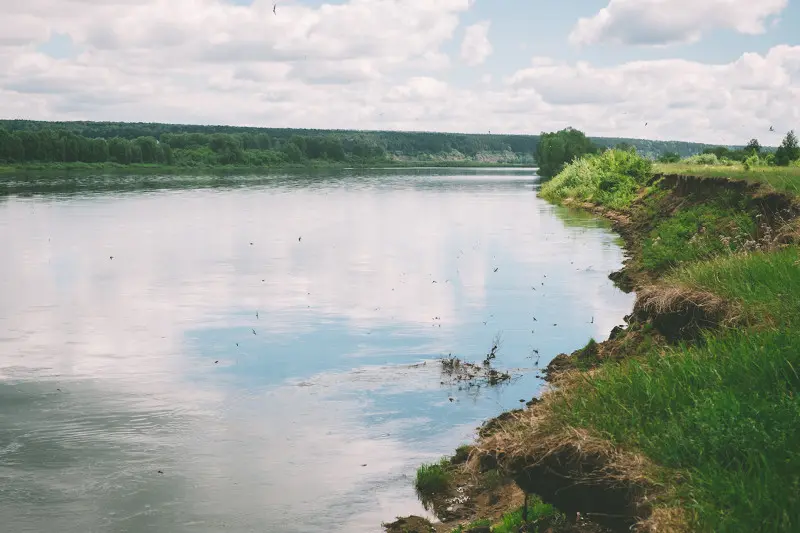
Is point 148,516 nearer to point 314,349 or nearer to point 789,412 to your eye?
point 789,412

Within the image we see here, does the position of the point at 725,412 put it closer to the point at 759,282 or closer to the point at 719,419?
the point at 719,419

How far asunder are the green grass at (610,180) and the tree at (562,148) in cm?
4296

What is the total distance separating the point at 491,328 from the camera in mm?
21219

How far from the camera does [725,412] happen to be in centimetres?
759

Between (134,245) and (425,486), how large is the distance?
2969cm

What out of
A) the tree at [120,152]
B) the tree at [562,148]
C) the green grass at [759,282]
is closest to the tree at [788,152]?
the green grass at [759,282]

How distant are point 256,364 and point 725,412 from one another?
11.8 m

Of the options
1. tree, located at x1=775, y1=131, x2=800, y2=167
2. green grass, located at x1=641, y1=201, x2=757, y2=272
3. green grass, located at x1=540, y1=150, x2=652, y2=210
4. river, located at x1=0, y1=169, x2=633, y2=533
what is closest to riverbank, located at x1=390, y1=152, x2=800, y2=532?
river, located at x1=0, y1=169, x2=633, y2=533

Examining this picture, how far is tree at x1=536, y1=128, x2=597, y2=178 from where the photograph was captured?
119869mm

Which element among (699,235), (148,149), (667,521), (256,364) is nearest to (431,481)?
(667,521)

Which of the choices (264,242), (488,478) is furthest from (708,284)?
(264,242)

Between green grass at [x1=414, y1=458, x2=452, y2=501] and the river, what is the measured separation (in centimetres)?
19

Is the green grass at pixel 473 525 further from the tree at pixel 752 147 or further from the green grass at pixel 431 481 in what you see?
the tree at pixel 752 147

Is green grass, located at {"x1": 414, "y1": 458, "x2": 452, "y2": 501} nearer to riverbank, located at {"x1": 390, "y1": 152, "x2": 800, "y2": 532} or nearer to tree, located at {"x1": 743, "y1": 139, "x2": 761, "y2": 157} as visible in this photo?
riverbank, located at {"x1": 390, "y1": 152, "x2": 800, "y2": 532}
